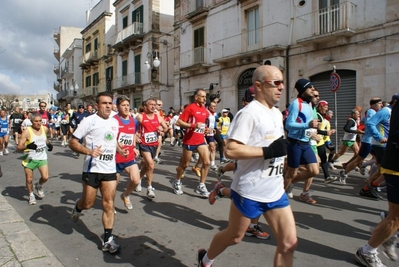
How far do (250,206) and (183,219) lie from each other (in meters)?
2.52

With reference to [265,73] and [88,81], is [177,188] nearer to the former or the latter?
[265,73]

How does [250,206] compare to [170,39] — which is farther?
[170,39]

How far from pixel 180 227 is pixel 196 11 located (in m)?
19.5

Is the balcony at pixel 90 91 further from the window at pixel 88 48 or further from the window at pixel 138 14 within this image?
the window at pixel 138 14

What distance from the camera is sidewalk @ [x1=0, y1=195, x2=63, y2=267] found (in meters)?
3.57

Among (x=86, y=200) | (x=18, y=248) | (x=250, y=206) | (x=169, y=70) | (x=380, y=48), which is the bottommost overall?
(x=18, y=248)

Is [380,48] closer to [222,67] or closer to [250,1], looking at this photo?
[250,1]

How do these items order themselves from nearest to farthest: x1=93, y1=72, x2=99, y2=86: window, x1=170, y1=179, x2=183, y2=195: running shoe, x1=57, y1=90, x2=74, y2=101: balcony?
x1=170, y1=179, x2=183, y2=195: running shoe, x1=93, y1=72, x2=99, y2=86: window, x1=57, y1=90, x2=74, y2=101: balcony

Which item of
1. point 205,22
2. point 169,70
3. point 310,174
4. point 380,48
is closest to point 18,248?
point 310,174

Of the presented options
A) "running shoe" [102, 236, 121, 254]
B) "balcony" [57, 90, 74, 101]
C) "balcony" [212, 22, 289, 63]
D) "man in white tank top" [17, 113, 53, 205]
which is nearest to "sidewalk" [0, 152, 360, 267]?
"running shoe" [102, 236, 121, 254]

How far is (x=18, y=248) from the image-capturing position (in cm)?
391

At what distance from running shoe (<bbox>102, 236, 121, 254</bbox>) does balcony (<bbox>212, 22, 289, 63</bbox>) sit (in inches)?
571

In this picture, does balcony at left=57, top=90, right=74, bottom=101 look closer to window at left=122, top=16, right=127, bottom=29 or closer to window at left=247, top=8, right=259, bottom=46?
window at left=122, top=16, right=127, bottom=29

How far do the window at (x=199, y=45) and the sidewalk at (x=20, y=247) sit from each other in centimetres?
1834
